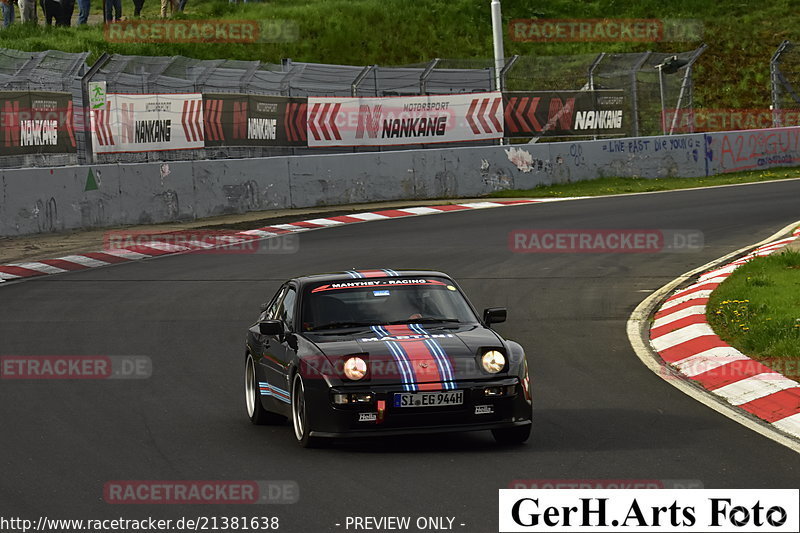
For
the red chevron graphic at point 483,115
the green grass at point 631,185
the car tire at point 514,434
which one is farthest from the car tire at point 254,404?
the red chevron graphic at point 483,115

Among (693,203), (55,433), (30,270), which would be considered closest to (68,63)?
(30,270)

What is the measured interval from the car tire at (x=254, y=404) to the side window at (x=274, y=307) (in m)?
0.38

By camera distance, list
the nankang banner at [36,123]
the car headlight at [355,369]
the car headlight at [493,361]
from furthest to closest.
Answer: the nankang banner at [36,123]
the car headlight at [493,361]
the car headlight at [355,369]

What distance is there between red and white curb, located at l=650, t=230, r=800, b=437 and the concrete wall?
479 inches

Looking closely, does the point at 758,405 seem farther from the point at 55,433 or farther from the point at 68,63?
the point at 68,63

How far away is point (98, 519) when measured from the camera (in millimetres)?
7117

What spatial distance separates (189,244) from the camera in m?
22.8

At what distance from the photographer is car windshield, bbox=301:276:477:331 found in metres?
9.74

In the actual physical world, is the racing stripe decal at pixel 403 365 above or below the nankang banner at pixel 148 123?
below

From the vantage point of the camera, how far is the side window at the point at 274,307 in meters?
A: 10.7

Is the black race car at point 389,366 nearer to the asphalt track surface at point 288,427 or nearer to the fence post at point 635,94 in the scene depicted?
the asphalt track surface at point 288,427

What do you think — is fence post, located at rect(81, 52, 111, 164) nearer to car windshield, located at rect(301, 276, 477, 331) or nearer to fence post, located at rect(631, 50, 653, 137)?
fence post, located at rect(631, 50, 653, 137)

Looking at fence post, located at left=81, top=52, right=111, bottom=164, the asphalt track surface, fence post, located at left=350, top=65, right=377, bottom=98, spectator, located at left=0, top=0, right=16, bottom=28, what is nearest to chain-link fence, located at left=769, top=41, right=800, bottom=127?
fence post, located at left=350, top=65, right=377, bottom=98

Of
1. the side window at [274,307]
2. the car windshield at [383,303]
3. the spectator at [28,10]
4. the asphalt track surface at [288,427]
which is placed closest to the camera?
the asphalt track surface at [288,427]
